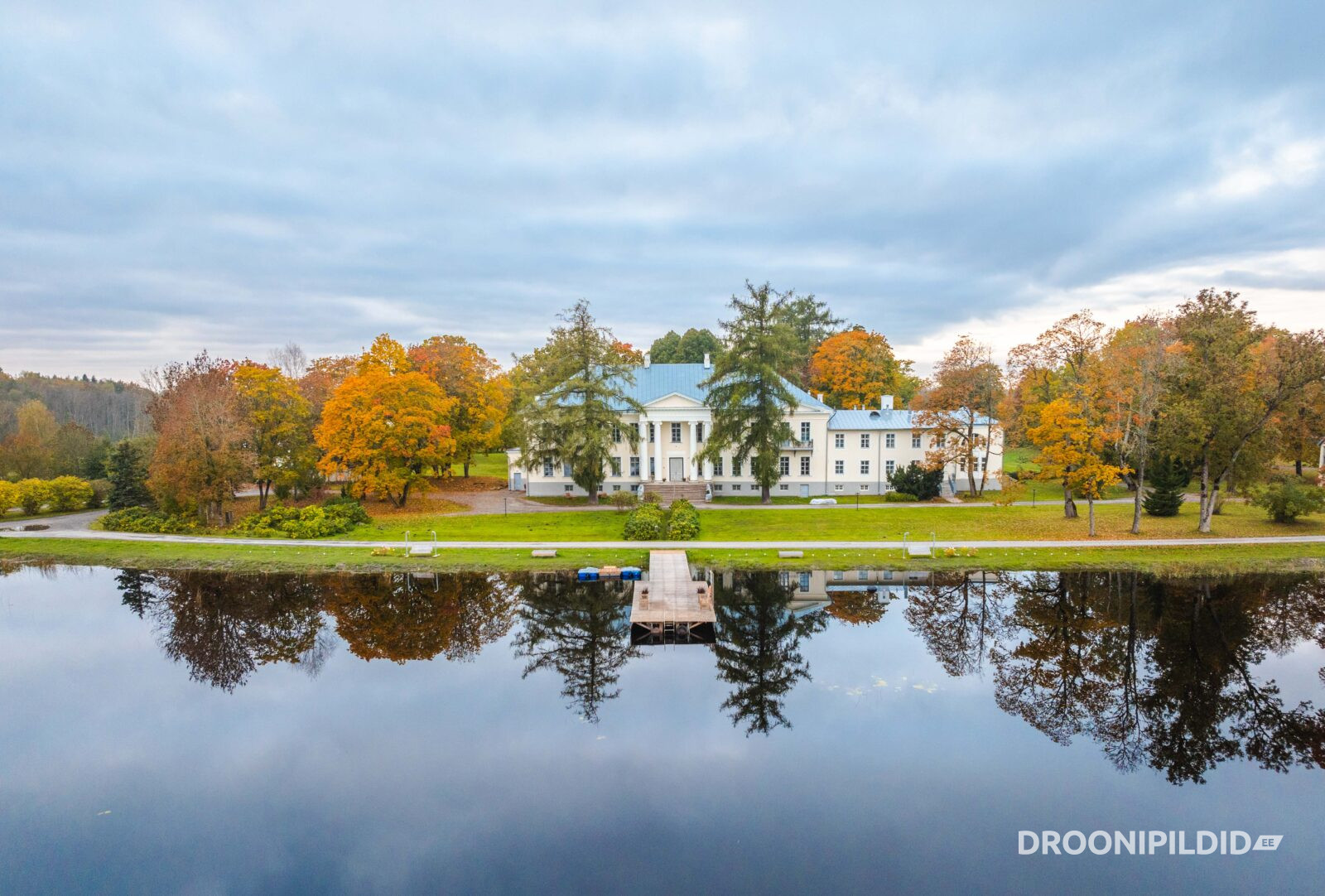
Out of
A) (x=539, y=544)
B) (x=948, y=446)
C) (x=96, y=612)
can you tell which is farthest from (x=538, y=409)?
(x=948, y=446)

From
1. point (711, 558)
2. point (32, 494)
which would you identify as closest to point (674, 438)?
point (711, 558)

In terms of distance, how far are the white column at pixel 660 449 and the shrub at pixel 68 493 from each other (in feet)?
122

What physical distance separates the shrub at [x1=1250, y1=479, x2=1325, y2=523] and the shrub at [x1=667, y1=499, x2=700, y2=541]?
91.8ft

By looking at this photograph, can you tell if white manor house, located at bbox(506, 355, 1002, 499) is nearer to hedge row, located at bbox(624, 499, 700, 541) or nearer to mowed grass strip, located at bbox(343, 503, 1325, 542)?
mowed grass strip, located at bbox(343, 503, 1325, 542)

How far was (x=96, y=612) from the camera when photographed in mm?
23000

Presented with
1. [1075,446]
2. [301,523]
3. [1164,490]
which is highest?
[1075,446]

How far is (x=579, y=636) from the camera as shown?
20.1m

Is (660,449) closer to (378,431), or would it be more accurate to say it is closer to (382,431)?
(382,431)

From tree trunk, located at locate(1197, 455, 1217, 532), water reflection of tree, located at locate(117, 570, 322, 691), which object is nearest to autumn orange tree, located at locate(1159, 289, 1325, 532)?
tree trunk, located at locate(1197, 455, 1217, 532)

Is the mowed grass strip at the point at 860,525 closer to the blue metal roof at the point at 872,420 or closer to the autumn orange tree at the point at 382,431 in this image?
the autumn orange tree at the point at 382,431

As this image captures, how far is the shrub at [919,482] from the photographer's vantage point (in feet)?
134

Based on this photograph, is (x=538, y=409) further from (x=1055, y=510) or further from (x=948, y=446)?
(x=1055, y=510)

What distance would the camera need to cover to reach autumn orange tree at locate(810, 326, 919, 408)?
56875 mm

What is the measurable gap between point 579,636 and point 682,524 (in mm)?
12403
